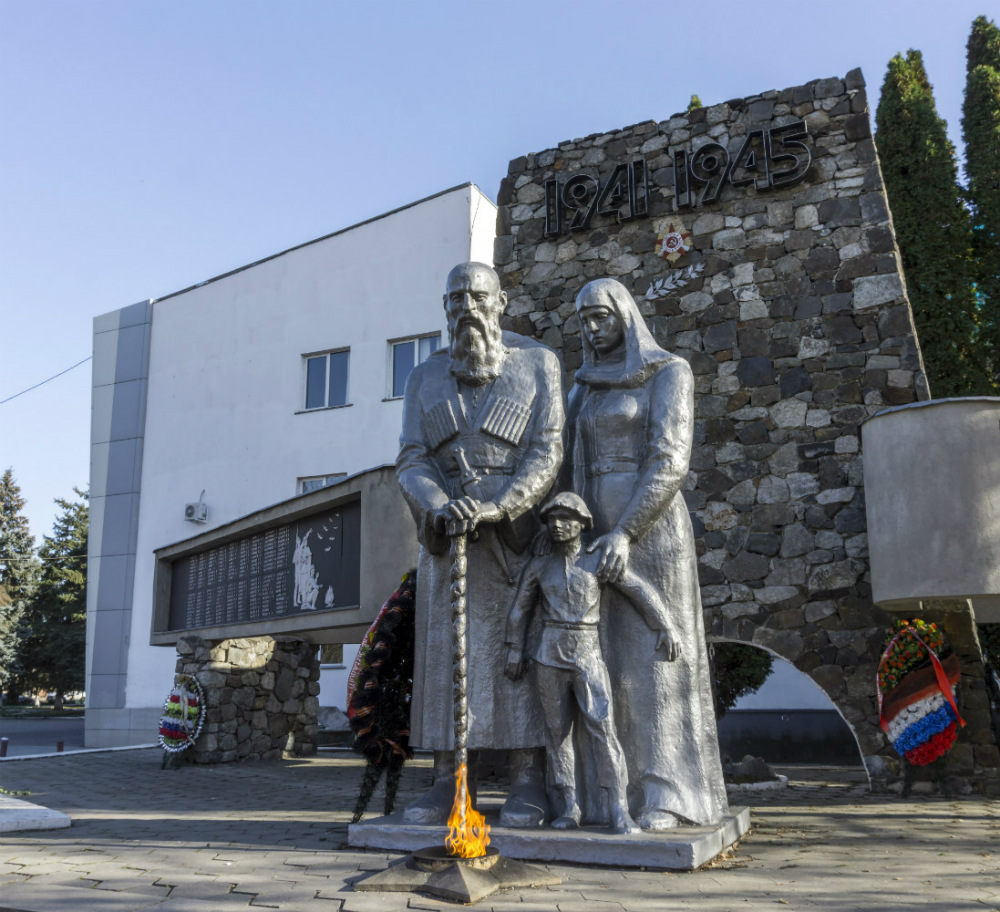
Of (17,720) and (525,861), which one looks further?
(17,720)

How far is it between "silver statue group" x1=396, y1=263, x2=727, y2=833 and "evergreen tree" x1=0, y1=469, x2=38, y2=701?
26.6 meters

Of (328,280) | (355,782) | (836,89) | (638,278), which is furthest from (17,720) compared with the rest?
(836,89)

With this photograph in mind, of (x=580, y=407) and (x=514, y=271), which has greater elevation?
(x=514, y=271)

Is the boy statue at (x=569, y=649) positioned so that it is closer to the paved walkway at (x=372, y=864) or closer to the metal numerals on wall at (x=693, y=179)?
the paved walkway at (x=372, y=864)

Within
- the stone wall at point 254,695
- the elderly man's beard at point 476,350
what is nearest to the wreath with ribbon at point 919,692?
the elderly man's beard at point 476,350

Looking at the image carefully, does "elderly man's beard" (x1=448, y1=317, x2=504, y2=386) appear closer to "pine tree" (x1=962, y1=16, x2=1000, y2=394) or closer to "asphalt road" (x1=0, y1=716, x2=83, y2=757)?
"asphalt road" (x1=0, y1=716, x2=83, y2=757)

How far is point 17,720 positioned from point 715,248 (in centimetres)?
2612

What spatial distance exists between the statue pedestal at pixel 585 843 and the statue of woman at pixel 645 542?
0.60ft

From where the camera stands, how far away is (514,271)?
9938 millimetres

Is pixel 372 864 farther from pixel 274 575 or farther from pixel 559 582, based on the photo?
pixel 274 575

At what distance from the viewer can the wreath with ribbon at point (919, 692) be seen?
694cm

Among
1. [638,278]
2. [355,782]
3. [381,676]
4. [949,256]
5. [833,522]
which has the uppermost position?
[949,256]

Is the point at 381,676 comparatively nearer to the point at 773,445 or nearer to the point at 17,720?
the point at 773,445

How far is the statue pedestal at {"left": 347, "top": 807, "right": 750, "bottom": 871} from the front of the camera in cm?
364
